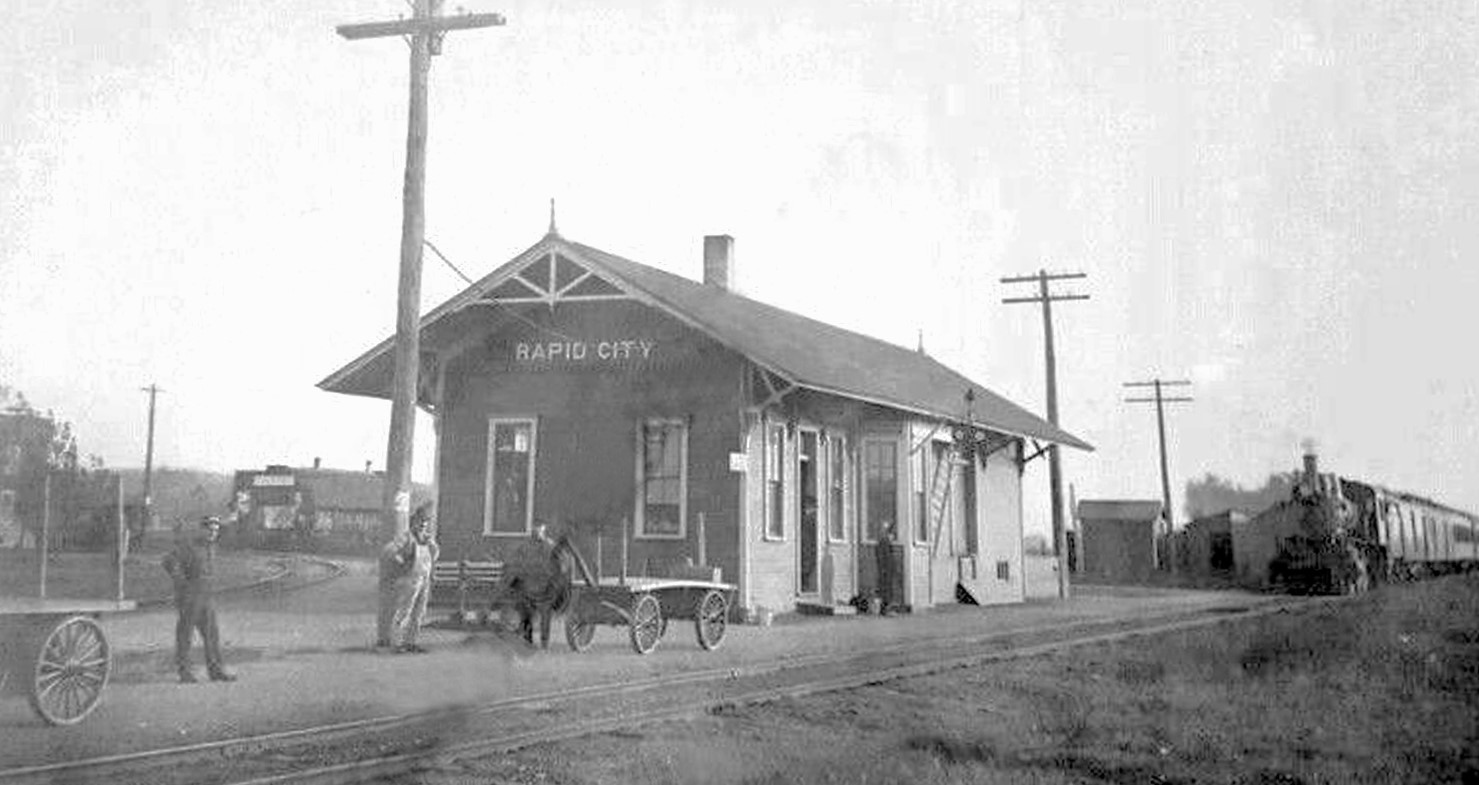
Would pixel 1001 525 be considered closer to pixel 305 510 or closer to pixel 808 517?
pixel 808 517

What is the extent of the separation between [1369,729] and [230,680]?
8989 mm

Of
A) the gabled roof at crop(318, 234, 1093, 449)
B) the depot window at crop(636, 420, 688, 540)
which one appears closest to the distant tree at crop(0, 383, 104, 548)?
the gabled roof at crop(318, 234, 1093, 449)

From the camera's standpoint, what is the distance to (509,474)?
20.2m

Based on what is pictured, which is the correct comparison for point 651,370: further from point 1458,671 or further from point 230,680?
point 1458,671

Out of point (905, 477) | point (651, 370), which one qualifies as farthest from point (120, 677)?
point (905, 477)

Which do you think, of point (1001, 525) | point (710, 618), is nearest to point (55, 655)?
point (710, 618)

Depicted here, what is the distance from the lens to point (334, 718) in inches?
362

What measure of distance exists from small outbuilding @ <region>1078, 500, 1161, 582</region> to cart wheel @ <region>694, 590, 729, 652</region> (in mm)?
33869

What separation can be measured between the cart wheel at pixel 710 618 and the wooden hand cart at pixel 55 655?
259 inches

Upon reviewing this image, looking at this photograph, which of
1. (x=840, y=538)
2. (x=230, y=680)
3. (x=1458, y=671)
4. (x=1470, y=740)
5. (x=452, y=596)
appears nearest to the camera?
(x=1470, y=740)

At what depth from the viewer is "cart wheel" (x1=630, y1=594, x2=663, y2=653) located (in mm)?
13664

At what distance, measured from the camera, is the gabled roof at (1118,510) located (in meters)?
47.9

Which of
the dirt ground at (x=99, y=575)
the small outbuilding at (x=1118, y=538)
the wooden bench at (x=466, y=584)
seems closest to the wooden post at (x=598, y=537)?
the wooden bench at (x=466, y=584)

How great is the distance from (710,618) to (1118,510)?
37053mm
